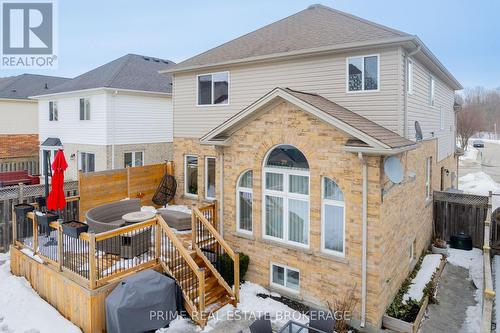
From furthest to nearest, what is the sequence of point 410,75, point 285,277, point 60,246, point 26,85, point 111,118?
point 26,85
point 111,118
point 410,75
point 285,277
point 60,246

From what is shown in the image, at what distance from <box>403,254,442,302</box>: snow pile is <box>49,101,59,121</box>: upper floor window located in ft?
63.7

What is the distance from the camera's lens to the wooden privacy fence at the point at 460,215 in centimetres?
1329

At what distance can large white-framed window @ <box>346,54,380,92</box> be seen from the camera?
32.3ft

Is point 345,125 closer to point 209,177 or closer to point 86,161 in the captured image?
point 209,177

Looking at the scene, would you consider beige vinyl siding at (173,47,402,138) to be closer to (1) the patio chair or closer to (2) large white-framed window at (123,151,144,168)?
(2) large white-framed window at (123,151,144,168)

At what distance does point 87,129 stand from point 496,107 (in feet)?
308

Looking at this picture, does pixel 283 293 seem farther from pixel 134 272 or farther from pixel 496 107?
pixel 496 107

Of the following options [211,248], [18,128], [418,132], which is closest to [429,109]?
[418,132]

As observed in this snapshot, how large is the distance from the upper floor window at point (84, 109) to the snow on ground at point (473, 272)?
1740 cm

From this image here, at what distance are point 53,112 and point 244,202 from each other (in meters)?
15.3

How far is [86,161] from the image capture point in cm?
1848

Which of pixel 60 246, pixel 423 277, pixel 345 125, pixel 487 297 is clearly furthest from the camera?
pixel 423 277

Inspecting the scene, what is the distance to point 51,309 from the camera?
333 inches

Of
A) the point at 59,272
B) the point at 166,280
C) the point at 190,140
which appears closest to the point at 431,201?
the point at 190,140
